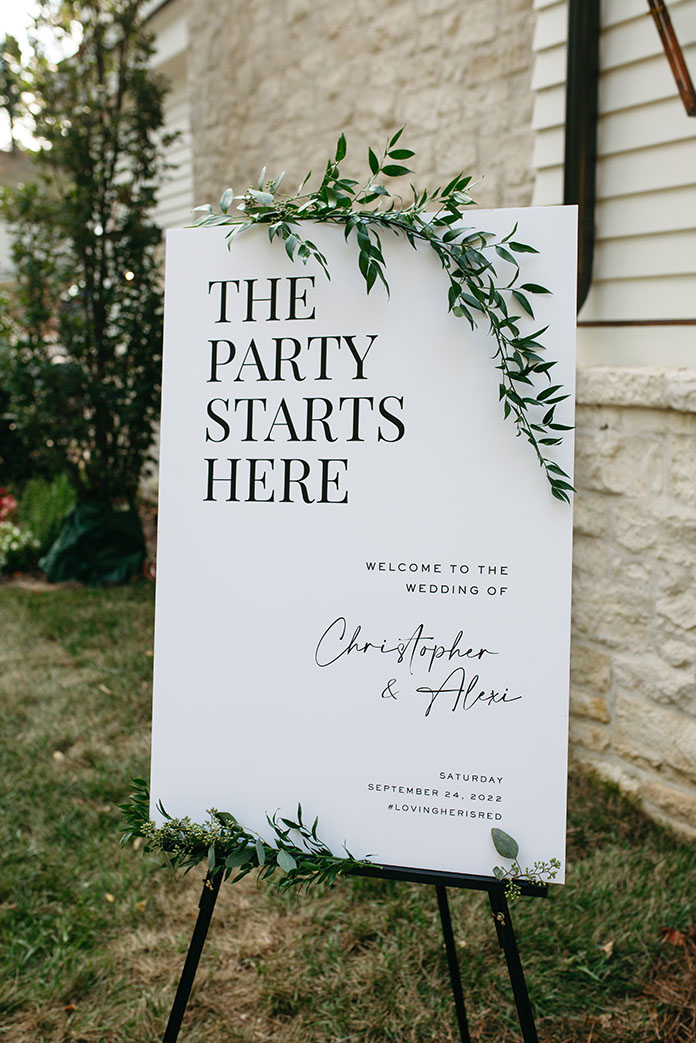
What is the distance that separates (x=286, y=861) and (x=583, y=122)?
247cm

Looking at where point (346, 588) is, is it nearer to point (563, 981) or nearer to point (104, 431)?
point (563, 981)

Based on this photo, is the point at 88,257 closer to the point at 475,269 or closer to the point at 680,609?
the point at 680,609

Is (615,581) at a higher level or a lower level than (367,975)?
higher

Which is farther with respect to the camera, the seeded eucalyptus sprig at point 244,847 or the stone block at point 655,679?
the stone block at point 655,679

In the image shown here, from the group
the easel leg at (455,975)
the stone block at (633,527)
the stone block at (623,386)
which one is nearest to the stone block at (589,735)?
the stone block at (633,527)

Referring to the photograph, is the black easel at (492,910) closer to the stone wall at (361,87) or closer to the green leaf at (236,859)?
the green leaf at (236,859)

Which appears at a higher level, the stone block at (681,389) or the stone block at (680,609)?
the stone block at (681,389)

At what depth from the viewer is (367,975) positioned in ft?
6.76

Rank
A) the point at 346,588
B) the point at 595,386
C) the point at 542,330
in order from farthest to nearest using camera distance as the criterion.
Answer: the point at 595,386 → the point at 346,588 → the point at 542,330

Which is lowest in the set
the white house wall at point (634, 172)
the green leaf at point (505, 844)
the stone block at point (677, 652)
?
the green leaf at point (505, 844)

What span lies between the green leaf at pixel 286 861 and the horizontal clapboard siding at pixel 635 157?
204cm

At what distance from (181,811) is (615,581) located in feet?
5.95

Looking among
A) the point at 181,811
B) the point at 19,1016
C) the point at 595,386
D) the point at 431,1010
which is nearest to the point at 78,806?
the point at 19,1016

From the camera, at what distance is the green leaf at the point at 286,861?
1293 mm
